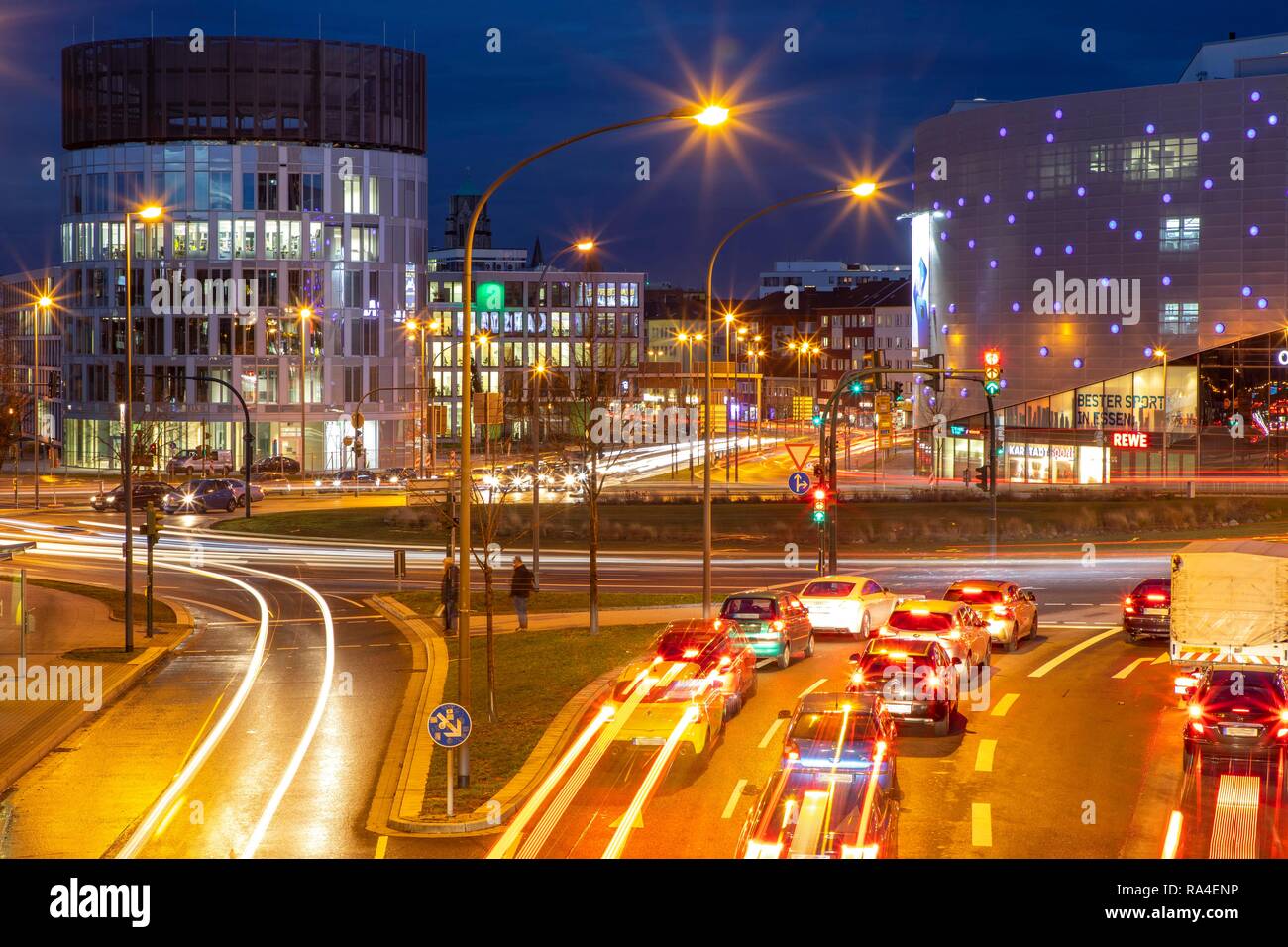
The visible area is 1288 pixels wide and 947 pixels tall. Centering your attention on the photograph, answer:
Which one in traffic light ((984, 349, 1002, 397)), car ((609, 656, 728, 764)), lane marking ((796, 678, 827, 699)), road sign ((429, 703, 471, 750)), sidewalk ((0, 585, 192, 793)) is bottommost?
sidewalk ((0, 585, 192, 793))

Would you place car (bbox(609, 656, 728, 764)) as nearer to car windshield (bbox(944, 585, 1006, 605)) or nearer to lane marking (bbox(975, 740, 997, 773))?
lane marking (bbox(975, 740, 997, 773))

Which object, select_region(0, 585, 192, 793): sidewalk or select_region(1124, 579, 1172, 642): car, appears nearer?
select_region(0, 585, 192, 793): sidewalk

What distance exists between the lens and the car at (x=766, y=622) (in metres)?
28.7

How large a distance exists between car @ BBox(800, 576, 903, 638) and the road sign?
1584 cm

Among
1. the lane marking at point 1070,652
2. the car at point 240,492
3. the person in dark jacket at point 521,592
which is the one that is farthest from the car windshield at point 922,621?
the car at point 240,492

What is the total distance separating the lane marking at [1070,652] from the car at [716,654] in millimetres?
6768

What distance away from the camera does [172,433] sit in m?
103

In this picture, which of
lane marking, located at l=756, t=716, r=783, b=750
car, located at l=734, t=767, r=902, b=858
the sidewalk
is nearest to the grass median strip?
lane marking, located at l=756, t=716, r=783, b=750

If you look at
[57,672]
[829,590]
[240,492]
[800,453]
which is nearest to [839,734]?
[829,590]

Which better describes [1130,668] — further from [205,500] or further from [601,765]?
[205,500]

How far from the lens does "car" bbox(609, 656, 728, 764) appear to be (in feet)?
67.3

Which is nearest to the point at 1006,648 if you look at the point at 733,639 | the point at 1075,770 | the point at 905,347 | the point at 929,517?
the point at 733,639

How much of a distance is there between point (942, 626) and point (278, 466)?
76776mm

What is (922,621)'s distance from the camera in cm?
2664
